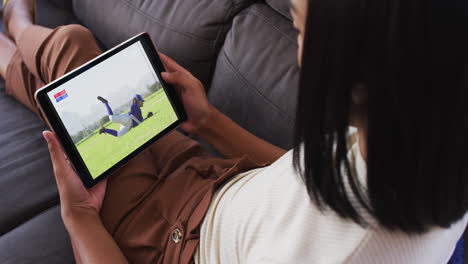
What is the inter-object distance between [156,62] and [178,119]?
137 mm

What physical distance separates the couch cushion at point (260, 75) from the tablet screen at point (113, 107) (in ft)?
0.67

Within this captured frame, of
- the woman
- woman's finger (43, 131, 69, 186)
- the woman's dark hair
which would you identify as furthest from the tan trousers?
the woman's dark hair

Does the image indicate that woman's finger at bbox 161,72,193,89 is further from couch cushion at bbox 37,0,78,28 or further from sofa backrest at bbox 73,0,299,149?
couch cushion at bbox 37,0,78,28

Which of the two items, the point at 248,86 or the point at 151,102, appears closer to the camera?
the point at 151,102

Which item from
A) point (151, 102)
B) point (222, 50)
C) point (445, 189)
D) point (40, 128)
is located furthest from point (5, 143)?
point (445, 189)

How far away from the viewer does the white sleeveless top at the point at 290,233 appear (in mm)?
517

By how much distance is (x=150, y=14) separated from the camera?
1199mm

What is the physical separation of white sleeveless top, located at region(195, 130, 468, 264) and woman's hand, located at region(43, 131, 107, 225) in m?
0.23

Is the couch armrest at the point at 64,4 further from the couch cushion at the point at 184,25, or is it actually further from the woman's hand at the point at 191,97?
the woman's hand at the point at 191,97

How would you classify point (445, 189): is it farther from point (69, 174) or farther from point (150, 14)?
point (150, 14)

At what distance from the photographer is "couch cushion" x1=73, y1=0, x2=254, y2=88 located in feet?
3.59

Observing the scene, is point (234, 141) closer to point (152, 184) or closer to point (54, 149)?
point (152, 184)

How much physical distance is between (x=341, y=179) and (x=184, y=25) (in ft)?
2.48

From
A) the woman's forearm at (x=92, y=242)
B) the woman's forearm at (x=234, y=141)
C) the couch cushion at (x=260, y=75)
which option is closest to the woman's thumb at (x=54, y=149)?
the woman's forearm at (x=92, y=242)
